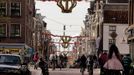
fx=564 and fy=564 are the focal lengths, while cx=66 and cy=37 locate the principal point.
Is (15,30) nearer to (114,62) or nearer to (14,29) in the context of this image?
(14,29)

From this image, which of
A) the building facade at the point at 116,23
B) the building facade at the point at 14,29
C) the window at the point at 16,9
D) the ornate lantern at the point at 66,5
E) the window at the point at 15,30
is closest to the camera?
the ornate lantern at the point at 66,5

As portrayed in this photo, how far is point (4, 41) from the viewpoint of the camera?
274 ft

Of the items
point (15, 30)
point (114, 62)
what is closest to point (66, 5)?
point (114, 62)

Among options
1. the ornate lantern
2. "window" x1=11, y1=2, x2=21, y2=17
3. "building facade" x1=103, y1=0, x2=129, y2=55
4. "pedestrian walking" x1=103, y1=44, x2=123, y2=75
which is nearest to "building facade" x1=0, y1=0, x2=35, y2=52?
"window" x1=11, y1=2, x2=21, y2=17

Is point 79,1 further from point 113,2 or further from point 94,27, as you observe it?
point 94,27

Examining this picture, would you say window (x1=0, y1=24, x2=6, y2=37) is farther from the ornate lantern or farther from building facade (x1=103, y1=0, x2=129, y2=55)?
the ornate lantern

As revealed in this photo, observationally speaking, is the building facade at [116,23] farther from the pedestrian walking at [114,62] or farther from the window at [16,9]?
the pedestrian walking at [114,62]

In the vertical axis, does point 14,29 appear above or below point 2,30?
above

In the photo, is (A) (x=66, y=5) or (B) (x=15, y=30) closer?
(A) (x=66, y=5)

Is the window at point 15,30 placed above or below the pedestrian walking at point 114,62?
below

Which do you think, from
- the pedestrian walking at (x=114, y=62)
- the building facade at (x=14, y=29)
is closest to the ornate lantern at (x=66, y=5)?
the pedestrian walking at (x=114, y=62)

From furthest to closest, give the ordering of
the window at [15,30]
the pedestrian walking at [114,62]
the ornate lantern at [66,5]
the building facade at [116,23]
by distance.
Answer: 1. the building facade at [116,23]
2. the window at [15,30]
3. the ornate lantern at [66,5]
4. the pedestrian walking at [114,62]

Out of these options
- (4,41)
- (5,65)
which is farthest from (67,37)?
(5,65)

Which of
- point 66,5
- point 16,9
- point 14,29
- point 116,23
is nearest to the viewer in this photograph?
point 66,5
